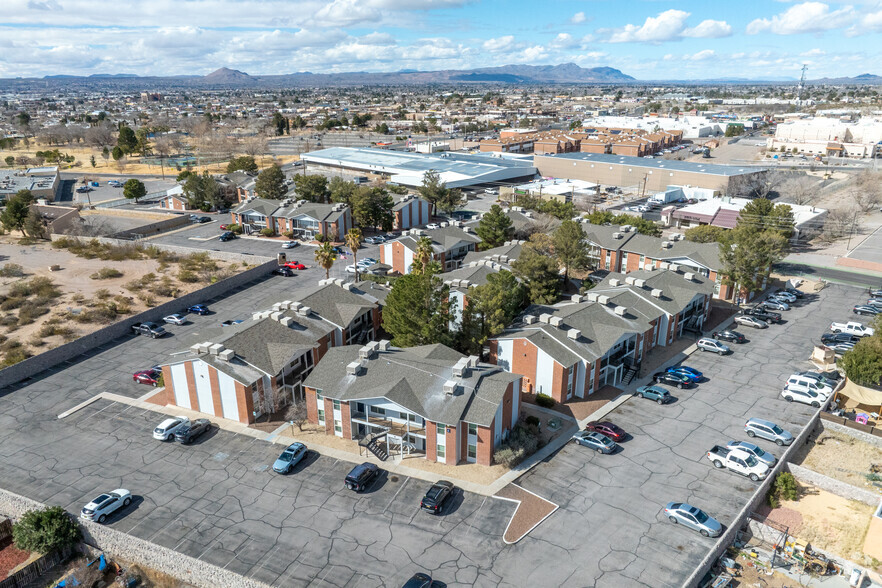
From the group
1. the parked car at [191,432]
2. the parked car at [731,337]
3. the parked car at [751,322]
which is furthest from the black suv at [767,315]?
the parked car at [191,432]

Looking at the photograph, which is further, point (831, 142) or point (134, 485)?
point (831, 142)

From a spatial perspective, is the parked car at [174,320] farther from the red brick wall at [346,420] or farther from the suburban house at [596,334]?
the suburban house at [596,334]

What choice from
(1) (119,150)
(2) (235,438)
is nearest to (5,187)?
(1) (119,150)

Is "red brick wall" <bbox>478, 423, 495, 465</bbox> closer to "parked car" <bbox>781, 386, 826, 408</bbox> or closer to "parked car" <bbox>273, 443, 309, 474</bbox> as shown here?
"parked car" <bbox>273, 443, 309, 474</bbox>

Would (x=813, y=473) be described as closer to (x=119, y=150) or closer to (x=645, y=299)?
(x=645, y=299)

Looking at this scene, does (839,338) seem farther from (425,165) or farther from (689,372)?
(425,165)

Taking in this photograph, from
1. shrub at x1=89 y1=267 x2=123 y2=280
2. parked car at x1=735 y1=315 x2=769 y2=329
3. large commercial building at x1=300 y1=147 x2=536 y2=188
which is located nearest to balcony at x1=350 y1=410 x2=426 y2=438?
parked car at x1=735 y1=315 x2=769 y2=329

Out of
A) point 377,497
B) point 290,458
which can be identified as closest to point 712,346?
point 377,497
